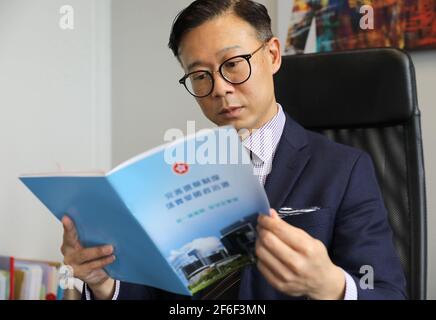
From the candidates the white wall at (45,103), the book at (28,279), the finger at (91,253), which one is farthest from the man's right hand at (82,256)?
the white wall at (45,103)

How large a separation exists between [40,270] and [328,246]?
110cm

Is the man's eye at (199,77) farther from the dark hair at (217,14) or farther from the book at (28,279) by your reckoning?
the book at (28,279)

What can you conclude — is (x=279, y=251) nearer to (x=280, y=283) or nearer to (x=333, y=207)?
(x=280, y=283)

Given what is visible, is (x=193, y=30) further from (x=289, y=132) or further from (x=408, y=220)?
(x=408, y=220)

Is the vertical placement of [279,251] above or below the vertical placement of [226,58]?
below

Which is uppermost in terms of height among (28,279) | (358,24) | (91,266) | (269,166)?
(358,24)

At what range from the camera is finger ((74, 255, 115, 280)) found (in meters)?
0.81

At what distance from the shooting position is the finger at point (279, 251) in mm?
644

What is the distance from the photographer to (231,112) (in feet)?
3.25

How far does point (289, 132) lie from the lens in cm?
102

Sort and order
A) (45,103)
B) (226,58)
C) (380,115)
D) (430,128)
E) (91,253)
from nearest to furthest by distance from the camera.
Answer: (91,253) → (226,58) → (380,115) → (430,128) → (45,103)

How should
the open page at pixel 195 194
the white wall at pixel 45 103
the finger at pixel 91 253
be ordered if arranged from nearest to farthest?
the open page at pixel 195 194, the finger at pixel 91 253, the white wall at pixel 45 103

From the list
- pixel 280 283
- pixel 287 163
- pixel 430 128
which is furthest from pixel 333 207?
pixel 430 128

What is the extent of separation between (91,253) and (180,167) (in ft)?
0.88
